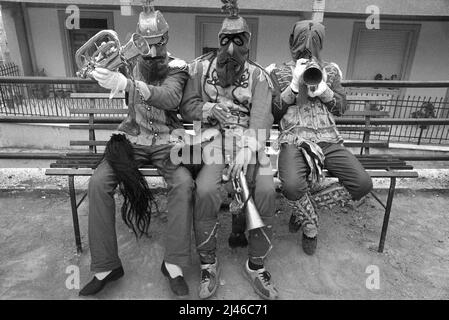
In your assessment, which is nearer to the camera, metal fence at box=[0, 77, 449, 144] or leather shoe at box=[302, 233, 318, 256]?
leather shoe at box=[302, 233, 318, 256]

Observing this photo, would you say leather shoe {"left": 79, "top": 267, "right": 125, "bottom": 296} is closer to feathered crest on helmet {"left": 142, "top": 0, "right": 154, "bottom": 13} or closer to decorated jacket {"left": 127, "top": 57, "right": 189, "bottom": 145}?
decorated jacket {"left": 127, "top": 57, "right": 189, "bottom": 145}

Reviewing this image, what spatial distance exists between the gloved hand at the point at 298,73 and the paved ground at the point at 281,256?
4.09 feet

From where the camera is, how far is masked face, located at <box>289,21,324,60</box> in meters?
2.81

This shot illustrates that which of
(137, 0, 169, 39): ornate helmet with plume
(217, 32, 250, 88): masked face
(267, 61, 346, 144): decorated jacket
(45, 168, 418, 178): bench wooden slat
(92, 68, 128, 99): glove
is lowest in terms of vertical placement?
(45, 168, 418, 178): bench wooden slat

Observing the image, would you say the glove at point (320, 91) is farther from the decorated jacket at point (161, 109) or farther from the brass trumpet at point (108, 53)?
the brass trumpet at point (108, 53)

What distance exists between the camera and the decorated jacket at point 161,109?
265cm

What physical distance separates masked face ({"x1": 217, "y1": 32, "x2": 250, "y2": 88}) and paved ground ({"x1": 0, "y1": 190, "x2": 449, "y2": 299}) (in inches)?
52.4

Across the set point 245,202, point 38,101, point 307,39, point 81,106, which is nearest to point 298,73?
point 307,39

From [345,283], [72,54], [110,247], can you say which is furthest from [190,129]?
[72,54]

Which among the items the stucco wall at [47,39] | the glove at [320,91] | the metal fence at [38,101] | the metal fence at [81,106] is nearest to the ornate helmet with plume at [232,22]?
the glove at [320,91]

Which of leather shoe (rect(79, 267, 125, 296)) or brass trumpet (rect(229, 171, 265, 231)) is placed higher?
brass trumpet (rect(229, 171, 265, 231))

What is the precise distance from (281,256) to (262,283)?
1.47ft

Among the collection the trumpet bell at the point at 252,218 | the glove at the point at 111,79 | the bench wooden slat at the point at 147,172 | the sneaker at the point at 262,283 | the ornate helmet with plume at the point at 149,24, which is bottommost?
the sneaker at the point at 262,283

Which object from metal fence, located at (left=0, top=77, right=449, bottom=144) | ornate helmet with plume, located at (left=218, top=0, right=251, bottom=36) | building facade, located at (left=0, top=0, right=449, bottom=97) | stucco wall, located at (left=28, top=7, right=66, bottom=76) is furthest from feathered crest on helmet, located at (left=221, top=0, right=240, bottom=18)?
stucco wall, located at (left=28, top=7, right=66, bottom=76)
